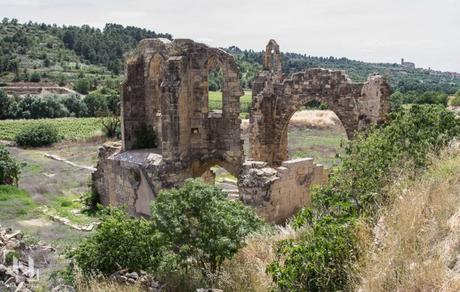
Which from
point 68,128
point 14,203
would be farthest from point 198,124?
point 68,128

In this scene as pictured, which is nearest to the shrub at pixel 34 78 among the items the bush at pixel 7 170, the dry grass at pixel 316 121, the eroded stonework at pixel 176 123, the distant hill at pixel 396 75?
→ the distant hill at pixel 396 75

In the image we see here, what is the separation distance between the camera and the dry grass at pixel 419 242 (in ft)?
A: 15.8

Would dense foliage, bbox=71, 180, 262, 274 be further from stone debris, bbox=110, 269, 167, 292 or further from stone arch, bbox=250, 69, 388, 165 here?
stone arch, bbox=250, 69, 388, 165

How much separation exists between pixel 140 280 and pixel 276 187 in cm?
676

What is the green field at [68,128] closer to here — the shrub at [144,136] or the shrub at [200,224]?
the shrub at [144,136]

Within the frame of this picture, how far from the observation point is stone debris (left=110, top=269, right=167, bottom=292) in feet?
26.8

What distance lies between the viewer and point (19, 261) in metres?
11.7

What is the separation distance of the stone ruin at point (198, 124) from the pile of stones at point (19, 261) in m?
3.79

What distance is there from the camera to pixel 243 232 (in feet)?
27.7

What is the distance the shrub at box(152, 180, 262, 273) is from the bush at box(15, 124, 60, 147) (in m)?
36.1

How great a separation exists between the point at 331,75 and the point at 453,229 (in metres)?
13.5

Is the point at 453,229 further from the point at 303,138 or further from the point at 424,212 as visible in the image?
the point at 303,138

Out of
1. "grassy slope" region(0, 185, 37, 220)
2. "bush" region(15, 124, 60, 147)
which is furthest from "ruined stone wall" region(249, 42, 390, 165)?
"bush" region(15, 124, 60, 147)

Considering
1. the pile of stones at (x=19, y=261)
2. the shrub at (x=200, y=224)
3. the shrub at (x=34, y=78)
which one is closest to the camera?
the shrub at (x=200, y=224)
